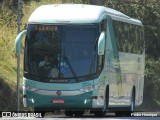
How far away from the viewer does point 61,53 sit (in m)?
23.1

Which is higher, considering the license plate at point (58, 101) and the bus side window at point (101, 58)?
the bus side window at point (101, 58)

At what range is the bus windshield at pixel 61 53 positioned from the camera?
23.1 meters

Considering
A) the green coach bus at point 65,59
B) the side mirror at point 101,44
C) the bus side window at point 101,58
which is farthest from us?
the bus side window at point 101,58

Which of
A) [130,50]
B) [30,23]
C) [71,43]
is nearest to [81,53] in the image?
[71,43]

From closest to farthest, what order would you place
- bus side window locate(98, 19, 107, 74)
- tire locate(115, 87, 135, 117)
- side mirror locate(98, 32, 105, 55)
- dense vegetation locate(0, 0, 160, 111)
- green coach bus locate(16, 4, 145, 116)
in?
side mirror locate(98, 32, 105, 55), green coach bus locate(16, 4, 145, 116), bus side window locate(98, 19, 107, 74), tire locate(115, 87, 135, 117), dense vegetation locate(0, 0, 160, 111)

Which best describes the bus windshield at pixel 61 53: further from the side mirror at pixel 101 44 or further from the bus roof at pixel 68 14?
the side mirror at pixel 101 44

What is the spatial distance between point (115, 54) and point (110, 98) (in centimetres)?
173

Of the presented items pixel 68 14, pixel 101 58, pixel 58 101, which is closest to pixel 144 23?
pixel 68 14

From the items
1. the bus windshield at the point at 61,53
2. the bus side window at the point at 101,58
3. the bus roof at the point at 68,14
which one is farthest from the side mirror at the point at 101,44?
the bus roof at the point at 68,14

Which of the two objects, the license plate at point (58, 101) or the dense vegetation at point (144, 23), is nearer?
the license plate at point (58, 101)

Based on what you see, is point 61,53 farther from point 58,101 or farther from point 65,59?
point 58,101

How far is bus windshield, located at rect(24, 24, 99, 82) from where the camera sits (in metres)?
23.1

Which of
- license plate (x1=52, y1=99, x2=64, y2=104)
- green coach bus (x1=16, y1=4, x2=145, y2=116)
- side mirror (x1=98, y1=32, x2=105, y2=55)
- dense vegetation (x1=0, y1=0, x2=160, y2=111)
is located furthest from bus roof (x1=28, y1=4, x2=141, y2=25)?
dense vegetation (x1=0, y1=0, x2=160, y2=111)

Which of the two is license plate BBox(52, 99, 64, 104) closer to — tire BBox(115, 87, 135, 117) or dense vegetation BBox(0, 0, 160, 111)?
tire BBox(115, 87, 135, 117)
